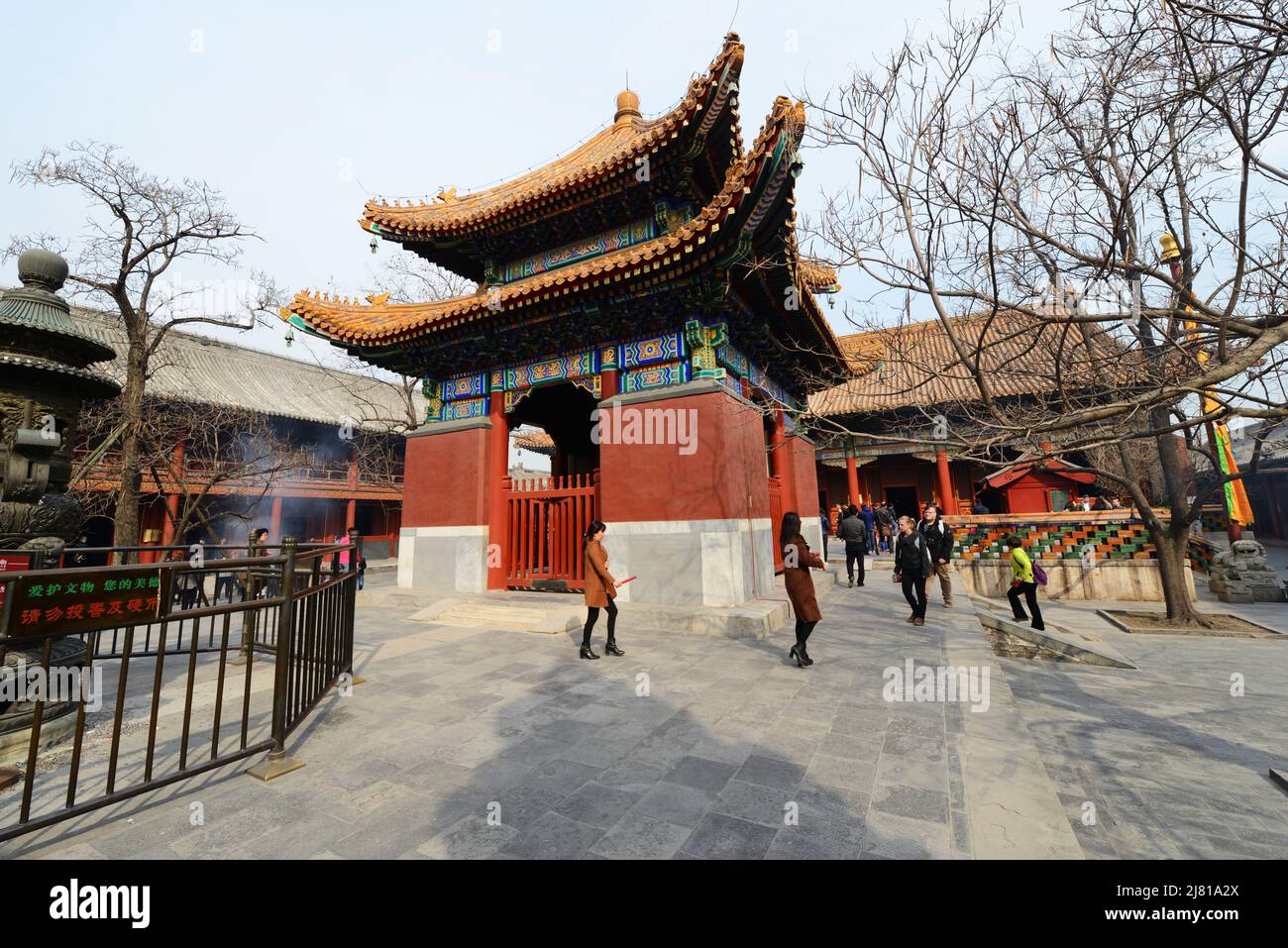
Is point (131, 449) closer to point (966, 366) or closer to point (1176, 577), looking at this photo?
point (966, 366)

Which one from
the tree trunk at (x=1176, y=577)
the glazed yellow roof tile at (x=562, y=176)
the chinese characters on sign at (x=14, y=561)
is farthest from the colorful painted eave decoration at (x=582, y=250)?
Answer: the tree trunk at (x=1176, y=577)

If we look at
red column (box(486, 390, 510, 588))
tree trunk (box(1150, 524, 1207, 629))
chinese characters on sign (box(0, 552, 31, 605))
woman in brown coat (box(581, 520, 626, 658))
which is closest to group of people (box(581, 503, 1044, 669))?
woman in brown coat (box(581, 520, 626, 658))

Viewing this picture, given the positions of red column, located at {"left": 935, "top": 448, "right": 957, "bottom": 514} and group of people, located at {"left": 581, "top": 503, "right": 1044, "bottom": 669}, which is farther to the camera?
red column, located at {"left": 935, "top": 448, "right": 957, "bottom": 514}

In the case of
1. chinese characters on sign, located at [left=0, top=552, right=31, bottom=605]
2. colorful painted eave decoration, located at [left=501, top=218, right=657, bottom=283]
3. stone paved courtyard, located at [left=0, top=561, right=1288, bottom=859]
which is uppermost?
colorful painted eave decoration, located at [left=501, top=218, right=657, bottom=283]

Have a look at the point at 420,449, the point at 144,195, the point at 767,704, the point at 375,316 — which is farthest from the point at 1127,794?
the point at 144,195

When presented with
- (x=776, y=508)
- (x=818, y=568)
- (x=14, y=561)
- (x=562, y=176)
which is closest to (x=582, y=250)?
(x=562, y=176)

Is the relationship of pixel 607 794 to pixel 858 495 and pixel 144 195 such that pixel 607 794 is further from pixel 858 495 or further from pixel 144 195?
pixel 858 495

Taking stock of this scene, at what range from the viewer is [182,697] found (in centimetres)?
428

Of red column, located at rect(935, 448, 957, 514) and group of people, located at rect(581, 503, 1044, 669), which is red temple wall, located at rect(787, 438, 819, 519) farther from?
red column, located at rect(935, 448, 957, 514)

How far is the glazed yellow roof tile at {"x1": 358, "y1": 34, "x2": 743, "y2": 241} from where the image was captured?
263 inches

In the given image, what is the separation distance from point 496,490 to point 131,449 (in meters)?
8.21

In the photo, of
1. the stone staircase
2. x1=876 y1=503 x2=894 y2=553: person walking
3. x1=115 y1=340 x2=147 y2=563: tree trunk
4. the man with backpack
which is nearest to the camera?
the stone staircase

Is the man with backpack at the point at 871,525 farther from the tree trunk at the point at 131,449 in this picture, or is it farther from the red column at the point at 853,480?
the tree trunk at the point at 131,449

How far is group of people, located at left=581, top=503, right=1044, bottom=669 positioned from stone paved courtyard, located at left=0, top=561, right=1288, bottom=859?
408 mm
